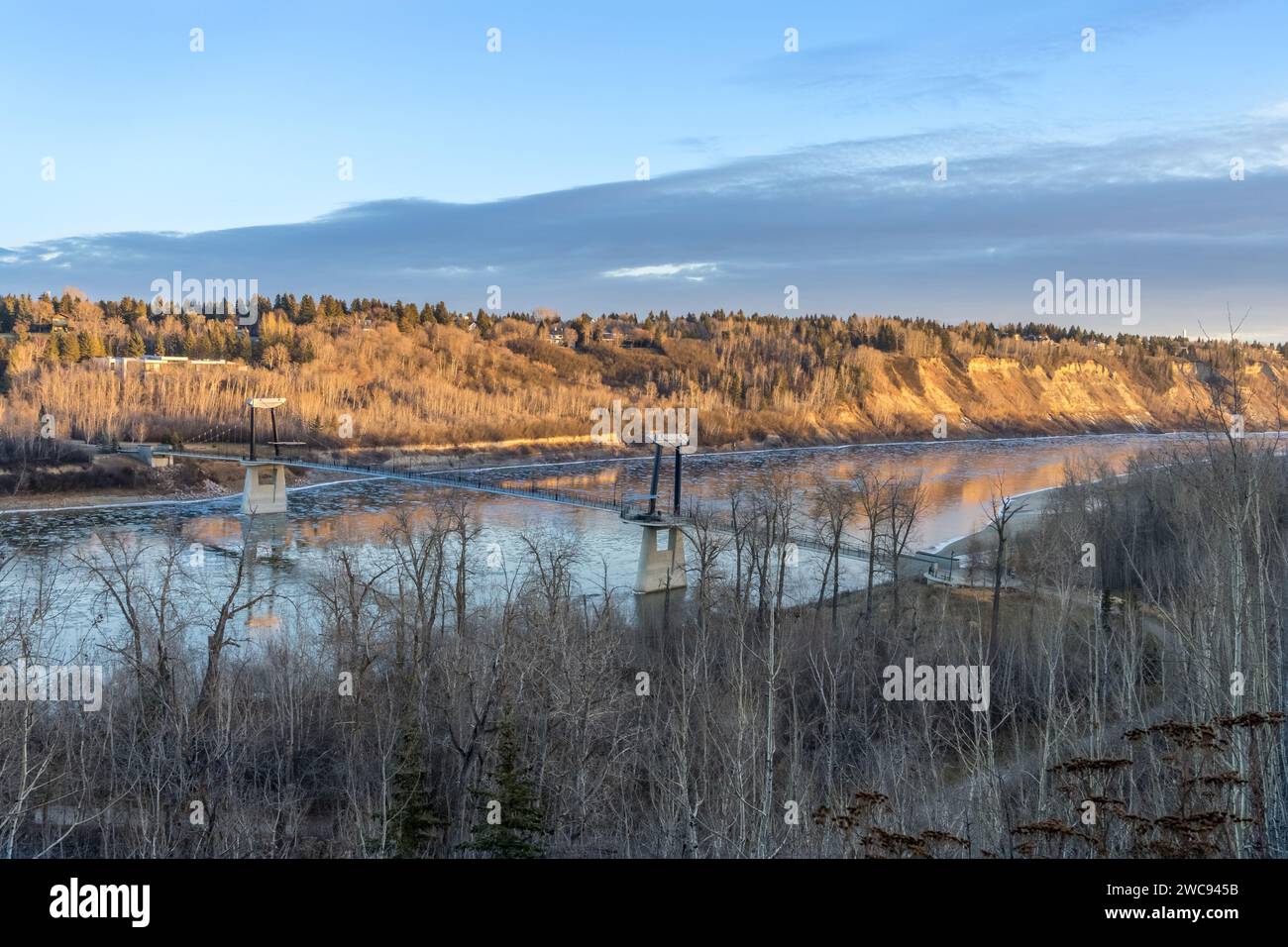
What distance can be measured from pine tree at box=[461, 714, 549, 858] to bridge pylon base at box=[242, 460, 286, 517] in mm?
35721

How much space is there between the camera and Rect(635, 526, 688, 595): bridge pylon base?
95.0 feet

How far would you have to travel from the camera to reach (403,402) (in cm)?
7988

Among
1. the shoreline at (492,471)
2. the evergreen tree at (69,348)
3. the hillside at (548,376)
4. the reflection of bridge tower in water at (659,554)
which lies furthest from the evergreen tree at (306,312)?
the reflection of bridge tower in water at (659,554)

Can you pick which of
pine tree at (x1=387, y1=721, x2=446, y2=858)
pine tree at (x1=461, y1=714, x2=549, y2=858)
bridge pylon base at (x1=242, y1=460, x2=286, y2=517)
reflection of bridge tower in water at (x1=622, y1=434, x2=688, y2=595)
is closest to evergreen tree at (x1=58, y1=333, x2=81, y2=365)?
bridge pylon base at (x1=242, y1=460, x2=286, y2=517)

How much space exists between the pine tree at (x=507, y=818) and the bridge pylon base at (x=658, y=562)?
59.8 feet

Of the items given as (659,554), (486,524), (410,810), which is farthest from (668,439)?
(410,810)

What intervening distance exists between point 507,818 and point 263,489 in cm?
3831

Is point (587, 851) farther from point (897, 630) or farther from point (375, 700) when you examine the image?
point (897, 630)

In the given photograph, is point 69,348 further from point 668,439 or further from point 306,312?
point 668,439

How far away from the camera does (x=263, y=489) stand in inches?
1736

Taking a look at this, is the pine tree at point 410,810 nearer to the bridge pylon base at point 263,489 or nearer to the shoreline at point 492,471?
the shoreline at point 492,471

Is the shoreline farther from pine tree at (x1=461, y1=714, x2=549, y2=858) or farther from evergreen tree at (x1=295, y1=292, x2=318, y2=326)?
evergreen tree at (x1=295, y1=292, x2=318, y2=326)
